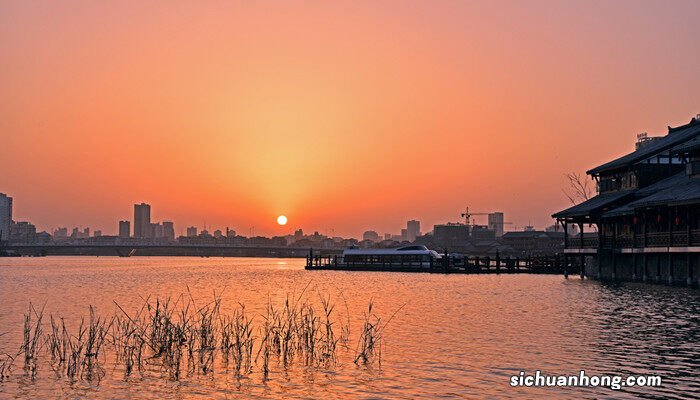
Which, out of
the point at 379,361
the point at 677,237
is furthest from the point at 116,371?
the point at 677,237

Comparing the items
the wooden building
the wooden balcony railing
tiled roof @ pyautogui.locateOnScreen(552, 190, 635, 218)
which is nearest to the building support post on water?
the wooden building

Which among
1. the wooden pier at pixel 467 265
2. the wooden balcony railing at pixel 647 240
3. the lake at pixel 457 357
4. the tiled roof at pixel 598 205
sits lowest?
the lake at pixel 457 357

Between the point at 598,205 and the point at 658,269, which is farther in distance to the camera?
the point at 598,205

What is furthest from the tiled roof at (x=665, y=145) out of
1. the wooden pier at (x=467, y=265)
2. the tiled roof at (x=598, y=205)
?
the wooden pier at (x=467, y=265)

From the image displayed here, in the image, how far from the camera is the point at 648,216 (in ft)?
234

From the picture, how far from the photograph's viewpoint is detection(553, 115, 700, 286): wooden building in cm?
6381

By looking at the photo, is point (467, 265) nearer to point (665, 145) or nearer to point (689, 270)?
point (665, 145)

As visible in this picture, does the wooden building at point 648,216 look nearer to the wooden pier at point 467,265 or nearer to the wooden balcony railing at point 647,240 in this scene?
the wooden balcony railing at point 647,240

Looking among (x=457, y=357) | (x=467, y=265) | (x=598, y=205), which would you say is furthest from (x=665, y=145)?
(x=457, y=357)

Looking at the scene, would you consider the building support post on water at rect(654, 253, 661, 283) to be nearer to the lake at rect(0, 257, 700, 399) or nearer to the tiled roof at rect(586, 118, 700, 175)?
the tiled roof at rect(586, 118, 700, 175)

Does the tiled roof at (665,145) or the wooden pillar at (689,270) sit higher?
the tiled roof at (665,145)

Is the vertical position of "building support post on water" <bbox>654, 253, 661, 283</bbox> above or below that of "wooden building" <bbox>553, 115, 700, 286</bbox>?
below

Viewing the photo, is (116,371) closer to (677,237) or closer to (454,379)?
(454,379)

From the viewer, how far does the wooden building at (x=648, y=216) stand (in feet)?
209
